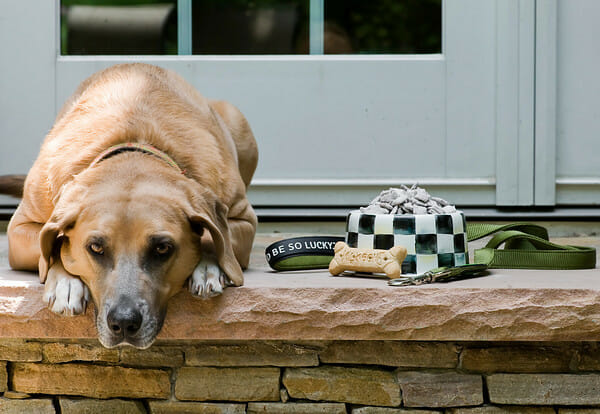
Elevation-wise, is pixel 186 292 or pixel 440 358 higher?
pixel 186 292

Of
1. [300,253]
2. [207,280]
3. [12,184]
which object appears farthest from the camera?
[12,184]

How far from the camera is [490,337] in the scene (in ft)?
7.18

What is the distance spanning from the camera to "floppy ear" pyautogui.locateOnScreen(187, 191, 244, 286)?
6.97ft

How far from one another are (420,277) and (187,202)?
27.4 inches

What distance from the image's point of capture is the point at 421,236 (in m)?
2.36

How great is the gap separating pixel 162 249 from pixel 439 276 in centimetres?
79

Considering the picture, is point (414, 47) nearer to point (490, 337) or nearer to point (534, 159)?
point (534, 159)

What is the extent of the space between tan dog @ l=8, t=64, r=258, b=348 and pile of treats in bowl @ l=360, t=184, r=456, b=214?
46 centimetres

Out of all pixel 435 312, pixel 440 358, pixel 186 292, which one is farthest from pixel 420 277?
pixel 186 292

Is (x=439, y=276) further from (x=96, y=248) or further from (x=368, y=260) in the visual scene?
(x=96, y=248)

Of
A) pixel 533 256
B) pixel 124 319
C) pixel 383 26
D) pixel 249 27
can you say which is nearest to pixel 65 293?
pixel 124 319

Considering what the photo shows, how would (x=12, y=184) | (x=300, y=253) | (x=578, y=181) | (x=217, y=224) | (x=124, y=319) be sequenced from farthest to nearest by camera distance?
(x=578, y=181) → (x=12, y=184) → (x=300, y=253) → (x=217, y=224) → (x=124, y=319)

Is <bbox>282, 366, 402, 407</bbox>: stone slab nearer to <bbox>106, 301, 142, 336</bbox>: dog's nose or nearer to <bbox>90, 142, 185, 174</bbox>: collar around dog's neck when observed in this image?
<bbox>106, 301, 142, 336</bbox>: dog's nose

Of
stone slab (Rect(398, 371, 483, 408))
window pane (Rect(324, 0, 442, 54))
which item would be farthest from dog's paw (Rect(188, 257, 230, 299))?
window pane (Rect(324, 0, 442, 54))
